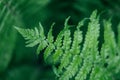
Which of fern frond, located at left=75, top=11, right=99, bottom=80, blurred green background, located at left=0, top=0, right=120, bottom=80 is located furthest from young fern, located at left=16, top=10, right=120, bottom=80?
blurred green background, located at left=0, top=0, right=120, bottom=80

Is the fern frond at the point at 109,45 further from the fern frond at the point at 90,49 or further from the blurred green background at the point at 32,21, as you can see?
the blurred green background at the point at 32,21

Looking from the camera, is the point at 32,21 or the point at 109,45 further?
the point at 32,21

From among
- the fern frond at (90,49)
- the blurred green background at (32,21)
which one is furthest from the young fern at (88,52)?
the blurred green background at (32,21)

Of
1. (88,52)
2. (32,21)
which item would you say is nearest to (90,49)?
(88,52)

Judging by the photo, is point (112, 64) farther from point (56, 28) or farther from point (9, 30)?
point (56, 28)

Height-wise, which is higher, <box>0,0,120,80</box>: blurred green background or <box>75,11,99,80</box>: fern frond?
<box>0,0,120,80</box>: blurred green background

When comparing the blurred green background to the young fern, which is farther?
the blurred green background

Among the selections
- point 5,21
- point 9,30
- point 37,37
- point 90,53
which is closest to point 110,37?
point 90,53

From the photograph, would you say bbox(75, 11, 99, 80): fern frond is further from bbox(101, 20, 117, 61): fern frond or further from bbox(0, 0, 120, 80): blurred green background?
bbox(0, 0, 120, 80): blurred green background

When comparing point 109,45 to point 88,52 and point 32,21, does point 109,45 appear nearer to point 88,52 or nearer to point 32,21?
point 88,52
